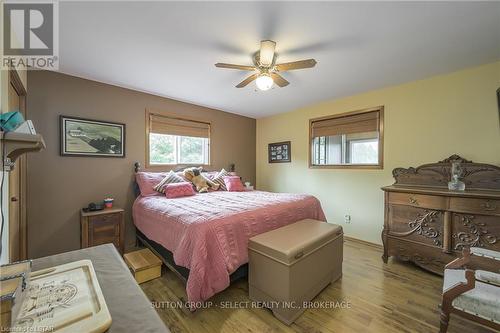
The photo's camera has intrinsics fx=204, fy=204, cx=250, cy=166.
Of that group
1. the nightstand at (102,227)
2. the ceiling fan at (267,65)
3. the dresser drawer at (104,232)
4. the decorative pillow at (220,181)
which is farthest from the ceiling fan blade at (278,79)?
the dresser drawer at (104,232)

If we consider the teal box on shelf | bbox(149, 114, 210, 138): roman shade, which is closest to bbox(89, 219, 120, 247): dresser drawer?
bbox(149, 114, 210, 138): roman shade

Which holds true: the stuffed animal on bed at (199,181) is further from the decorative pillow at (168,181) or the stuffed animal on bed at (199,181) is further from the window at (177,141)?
the window at (177,141)

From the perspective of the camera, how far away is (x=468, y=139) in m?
2.47

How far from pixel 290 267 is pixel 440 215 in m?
1.88

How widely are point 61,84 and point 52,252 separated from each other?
7.04ft

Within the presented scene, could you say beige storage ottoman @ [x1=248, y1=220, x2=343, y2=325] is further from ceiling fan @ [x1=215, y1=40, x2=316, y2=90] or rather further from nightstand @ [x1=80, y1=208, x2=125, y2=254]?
nightstand @ [x1=80, y1=208, x2=125, y2=254]

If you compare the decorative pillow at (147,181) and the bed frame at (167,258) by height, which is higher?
the decorative pillow at (147,181)

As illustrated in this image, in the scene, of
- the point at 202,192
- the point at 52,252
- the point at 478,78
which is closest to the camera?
the point at 478,78

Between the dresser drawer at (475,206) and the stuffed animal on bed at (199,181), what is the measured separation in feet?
10.2

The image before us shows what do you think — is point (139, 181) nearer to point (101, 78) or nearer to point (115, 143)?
point (115, 143)

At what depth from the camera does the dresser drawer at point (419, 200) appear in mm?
2190

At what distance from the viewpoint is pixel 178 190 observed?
10.00ft

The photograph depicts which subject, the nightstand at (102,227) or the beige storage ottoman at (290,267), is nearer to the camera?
the beige storage ottoman at (290,267)

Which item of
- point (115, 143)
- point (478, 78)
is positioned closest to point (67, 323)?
point (115, 143)
